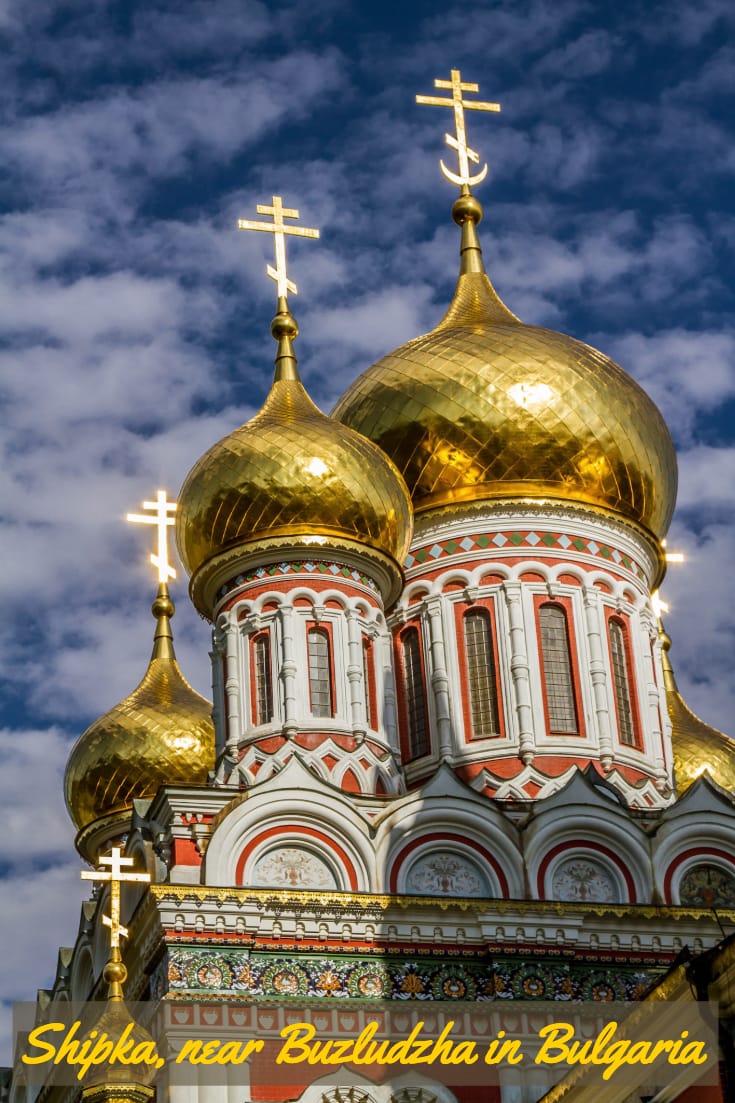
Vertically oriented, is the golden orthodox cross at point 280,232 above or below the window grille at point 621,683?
above

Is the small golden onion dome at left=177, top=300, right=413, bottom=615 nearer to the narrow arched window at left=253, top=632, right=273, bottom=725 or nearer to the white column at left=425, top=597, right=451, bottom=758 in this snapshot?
the white column at left=425, top=597, right=451, bottom=758

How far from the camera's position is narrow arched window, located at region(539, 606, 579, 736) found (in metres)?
18.3

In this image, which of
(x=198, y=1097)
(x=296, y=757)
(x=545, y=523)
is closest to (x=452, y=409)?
(x=545, y=523)

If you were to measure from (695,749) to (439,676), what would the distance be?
348cm

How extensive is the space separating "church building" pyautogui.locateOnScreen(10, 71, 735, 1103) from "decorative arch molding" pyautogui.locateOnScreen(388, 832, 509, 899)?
0.8 inches

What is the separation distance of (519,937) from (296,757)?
2.13 m

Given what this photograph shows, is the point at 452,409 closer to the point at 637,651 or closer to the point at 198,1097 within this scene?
the point at 637,651

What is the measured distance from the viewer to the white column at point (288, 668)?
17.1 m

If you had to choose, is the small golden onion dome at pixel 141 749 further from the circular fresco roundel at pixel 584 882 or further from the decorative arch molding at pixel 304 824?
the circular fresco roundel at pixel 584 882

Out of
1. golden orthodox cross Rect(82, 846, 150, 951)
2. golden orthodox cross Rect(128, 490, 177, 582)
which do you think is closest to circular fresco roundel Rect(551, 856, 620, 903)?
golden orthodox cross Rect(82, 846, 150, 951)

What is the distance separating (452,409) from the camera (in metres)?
19.6

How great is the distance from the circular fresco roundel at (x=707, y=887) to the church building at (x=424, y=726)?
0.02 m

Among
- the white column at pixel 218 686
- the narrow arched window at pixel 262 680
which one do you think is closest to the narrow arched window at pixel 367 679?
the narrow arched window at pixel 262 680

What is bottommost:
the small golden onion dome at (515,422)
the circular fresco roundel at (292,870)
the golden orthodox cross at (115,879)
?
the golden orthodox cross at (115,879)
